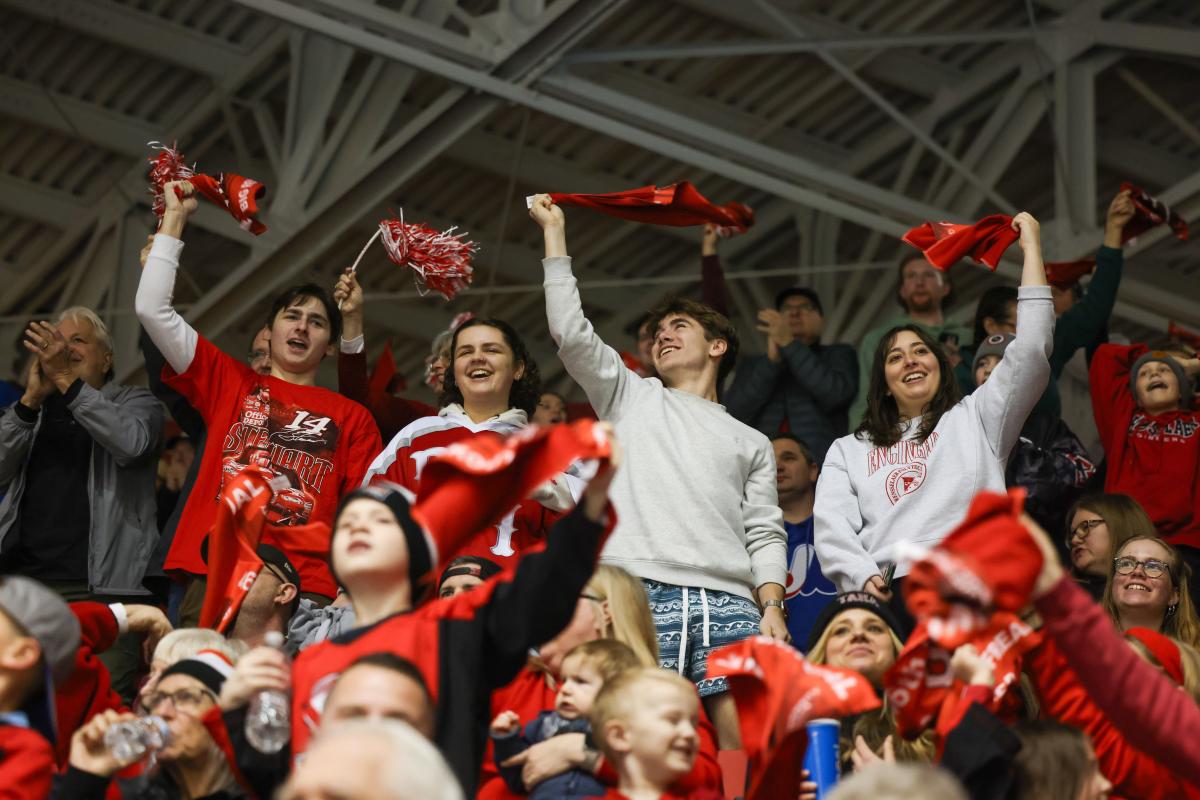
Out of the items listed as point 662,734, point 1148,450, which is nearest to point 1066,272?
point 1148,450

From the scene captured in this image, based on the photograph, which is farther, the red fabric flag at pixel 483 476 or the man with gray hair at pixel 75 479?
the man with gray hair at pixel 75 479

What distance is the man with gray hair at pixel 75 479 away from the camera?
6.01 m

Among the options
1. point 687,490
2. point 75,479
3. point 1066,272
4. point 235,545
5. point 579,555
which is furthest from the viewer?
point 1066,272

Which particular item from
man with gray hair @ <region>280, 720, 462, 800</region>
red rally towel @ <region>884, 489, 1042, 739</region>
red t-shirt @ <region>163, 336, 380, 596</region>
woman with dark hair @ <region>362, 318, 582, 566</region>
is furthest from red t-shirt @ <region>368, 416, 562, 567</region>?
man with gray hair @ <region>280, 720, 462, 800</region>

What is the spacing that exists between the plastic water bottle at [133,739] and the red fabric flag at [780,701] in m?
1.23

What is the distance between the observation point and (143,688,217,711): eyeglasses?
3900 millimetres

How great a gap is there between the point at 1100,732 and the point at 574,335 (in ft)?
6.45

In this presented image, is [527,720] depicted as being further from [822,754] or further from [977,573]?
[977,573]

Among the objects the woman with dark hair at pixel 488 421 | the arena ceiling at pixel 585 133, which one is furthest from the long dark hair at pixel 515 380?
the arena ceiling at pixel 585 133

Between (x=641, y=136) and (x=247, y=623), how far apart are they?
174 inches

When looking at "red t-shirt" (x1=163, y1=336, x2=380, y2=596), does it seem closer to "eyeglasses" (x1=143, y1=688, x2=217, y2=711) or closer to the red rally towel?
"eyeglasses" (x1=143, y1=688, x2=217, y2=711)

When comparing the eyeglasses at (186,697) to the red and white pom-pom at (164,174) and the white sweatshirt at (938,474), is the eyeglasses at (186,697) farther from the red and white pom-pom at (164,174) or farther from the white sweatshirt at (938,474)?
the red and white pom-pom at (164,174)

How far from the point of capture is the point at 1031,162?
11461 mm

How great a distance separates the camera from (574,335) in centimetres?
510
